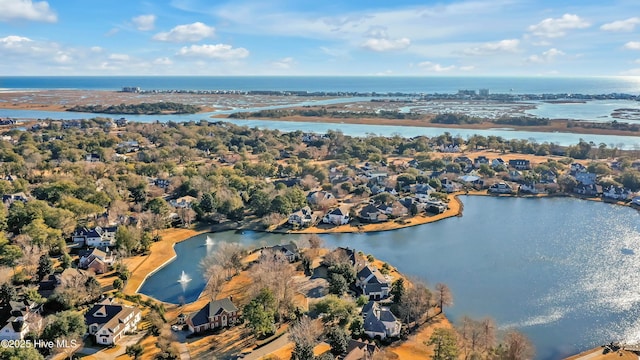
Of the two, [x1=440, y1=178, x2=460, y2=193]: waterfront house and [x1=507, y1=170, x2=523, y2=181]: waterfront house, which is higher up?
[x1=507, y1=170, x2=523, y2=181]: waterfront house

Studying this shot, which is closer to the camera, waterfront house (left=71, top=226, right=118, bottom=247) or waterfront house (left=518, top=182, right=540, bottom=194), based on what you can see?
waterfront house (left=71, top=226, right=118, bottom=247)

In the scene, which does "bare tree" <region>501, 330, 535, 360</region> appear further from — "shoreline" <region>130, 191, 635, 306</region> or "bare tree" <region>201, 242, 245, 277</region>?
"shoreline" <region>130, 191, 635, 306</region>

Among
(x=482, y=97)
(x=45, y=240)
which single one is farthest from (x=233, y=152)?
(x=482, y=97)

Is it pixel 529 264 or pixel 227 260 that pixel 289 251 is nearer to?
pixel 227 260

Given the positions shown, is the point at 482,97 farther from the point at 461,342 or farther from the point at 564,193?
the point at 461,342

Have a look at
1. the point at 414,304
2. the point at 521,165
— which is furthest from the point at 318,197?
the point at 521,165

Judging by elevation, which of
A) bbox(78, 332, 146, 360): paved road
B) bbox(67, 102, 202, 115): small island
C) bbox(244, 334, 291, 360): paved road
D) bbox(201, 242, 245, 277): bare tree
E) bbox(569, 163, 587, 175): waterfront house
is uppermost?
bbox(67, 102, 202, 115): small island

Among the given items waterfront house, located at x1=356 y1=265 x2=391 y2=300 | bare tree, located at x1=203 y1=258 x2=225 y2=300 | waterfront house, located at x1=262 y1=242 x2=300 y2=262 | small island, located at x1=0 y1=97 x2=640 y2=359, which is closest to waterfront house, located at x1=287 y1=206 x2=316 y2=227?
small island, located at x1=0 y1=97 x2=640 y2=359
